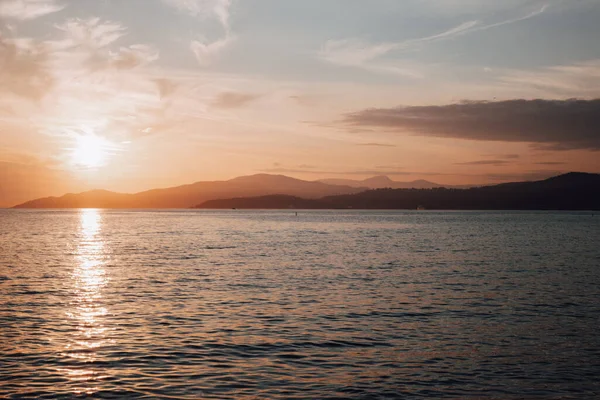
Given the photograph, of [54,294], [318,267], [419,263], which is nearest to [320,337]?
[54,294]

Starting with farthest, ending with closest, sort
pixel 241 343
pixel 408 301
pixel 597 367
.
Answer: pixel 408 301, pixel 241 343, pixel 597 367

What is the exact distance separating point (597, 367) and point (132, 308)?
27340 mm

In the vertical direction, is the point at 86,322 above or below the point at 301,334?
above

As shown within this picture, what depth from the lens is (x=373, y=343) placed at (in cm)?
2738

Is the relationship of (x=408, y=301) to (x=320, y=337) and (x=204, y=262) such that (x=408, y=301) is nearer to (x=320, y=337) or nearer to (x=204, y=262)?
(x=320, y=337)

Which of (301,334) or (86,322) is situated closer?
(301,334)

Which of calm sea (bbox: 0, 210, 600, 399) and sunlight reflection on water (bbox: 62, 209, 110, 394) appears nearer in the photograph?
calm sea (bbox: 0, 210, 600, 399)

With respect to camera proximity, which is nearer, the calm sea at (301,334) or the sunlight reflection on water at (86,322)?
the calm sea at (301,334)

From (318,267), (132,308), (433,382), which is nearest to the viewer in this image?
(433,382)

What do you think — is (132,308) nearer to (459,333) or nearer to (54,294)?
(54,294)

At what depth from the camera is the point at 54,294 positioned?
143ft

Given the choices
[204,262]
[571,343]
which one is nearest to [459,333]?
[571,343]

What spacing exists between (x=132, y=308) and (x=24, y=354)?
482 inches

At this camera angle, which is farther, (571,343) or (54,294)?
(54,294)
